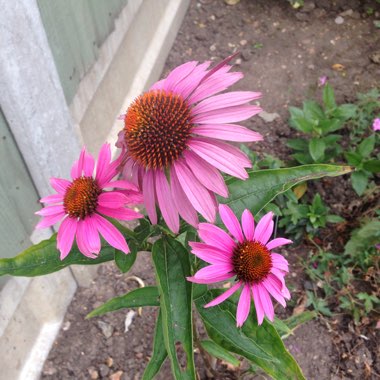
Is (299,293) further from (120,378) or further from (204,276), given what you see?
(204,276)

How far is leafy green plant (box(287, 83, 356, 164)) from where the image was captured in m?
2.06

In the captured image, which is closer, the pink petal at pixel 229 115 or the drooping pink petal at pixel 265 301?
the pink petal at pixel 229 115

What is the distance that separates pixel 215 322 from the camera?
1.04 meters

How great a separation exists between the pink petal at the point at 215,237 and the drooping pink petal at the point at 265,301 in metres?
0.10

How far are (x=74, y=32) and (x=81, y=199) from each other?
3.53 ft

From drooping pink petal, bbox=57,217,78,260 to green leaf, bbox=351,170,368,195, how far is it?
4.67 feet

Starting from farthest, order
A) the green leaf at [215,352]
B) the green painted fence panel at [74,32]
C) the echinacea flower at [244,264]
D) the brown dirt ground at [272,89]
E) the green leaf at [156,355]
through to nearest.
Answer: the brown dirt ground at [272,89]
the green painted fence panel at [74,32]
the green leaf at [215,352]
the green leaf at [156,355]
the echinacea flower at [244,264]

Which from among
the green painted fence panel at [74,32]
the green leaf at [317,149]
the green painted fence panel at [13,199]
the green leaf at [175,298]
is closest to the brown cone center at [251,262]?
the green leaf at [175,298]

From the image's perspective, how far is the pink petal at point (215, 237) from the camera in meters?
0.89

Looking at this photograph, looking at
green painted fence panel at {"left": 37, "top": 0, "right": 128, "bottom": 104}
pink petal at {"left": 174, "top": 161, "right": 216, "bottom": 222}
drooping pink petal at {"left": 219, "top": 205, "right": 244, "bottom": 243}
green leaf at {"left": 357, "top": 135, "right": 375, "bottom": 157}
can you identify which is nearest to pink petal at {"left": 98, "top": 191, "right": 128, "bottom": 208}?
pink petal at {"left": 174, "top": 161, "right": 216, "bottom": 222}

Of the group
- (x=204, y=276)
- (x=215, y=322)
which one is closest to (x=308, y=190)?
(x=215, y=322)

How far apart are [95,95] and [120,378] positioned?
1.10 meters

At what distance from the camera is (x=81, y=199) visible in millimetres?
870

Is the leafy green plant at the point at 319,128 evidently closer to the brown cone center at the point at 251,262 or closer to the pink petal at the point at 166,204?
the brown cone center at the point at 251,262
